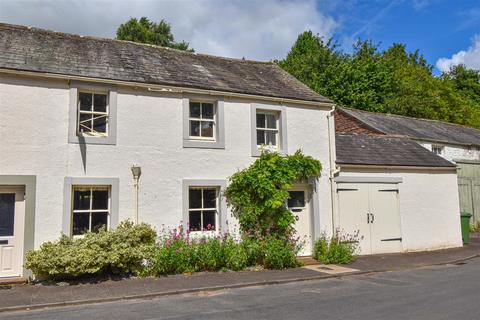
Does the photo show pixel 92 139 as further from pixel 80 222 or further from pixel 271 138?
pixel 271 138

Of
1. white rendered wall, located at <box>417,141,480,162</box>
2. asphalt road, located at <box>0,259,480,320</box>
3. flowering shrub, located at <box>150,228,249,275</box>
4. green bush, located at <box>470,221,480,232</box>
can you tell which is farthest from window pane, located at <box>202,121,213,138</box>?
green bush, located at <box>470,221,480,232</box>

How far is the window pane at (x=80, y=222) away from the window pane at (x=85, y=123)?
90.4 inches

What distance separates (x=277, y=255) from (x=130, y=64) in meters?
7.32

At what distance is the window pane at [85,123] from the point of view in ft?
37.9

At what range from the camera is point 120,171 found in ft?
37.9

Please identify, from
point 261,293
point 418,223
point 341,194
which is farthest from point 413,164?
point 261,293

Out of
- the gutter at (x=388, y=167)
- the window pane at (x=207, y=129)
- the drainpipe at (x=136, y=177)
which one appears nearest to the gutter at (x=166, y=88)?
the window pane at (x=207, y=129)

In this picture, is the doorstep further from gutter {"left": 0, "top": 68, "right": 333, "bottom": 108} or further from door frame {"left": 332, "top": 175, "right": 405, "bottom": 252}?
door frame {"left": 332, "top": 175, "right": 405, "bottom": 252}

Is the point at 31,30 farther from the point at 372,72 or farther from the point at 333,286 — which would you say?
the point at 372,72

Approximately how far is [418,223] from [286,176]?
260 inches

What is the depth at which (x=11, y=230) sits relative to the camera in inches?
415

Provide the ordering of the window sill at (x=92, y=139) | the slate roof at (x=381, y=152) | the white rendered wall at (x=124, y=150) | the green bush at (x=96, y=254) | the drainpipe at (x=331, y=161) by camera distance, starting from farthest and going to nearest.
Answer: the slate roof at (x=381, y=152) → the drainpipe at (x=331, y=161) → the window sill at (x=92, y=139) → the white rendered wall at (x=124, y=150) → the green bush at (x=96, y=254)

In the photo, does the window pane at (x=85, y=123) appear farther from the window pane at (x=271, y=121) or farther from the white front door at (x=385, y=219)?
the white front door at (x=385, y=219)

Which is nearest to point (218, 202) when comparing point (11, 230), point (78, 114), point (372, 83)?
point (78, 114)
